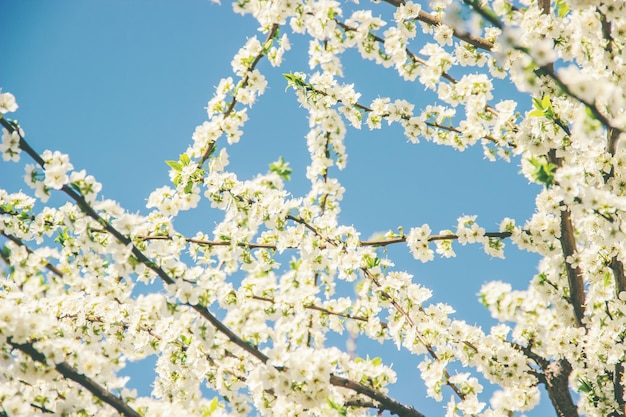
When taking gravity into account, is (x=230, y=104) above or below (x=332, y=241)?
above

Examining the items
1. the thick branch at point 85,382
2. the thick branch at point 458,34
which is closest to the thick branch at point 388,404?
the thick branch at point 85,382

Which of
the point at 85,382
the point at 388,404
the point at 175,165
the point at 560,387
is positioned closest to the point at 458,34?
the point at 175,165

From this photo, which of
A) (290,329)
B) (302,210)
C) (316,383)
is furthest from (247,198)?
(316,383)

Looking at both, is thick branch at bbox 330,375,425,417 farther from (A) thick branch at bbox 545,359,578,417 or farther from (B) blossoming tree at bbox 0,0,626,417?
(A) thick branch at bbox 545,359,578,417

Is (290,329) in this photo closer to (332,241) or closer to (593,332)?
(332,241)

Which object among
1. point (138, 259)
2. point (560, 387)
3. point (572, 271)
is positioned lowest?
point (138, 259)

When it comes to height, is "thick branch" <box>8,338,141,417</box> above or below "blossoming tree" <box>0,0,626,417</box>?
below

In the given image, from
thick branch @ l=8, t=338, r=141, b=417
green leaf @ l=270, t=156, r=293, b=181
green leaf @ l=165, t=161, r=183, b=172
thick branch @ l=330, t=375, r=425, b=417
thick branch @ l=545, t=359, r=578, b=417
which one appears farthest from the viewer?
thick branch @ l=545, t=359, r=578, b=417

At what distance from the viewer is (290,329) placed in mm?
5492

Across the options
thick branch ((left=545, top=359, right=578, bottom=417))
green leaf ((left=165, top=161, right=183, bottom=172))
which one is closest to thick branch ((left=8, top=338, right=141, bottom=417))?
green leaf ((left=165, top=161, right=183, bottom=172))

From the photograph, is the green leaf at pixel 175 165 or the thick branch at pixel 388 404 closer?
the thick branch at pixel 388 404

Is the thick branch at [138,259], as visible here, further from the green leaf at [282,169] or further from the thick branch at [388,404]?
the green leaf at [282,169]

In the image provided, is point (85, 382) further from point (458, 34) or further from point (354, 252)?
point (458, 34)

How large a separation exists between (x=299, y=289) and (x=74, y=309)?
272 cm
